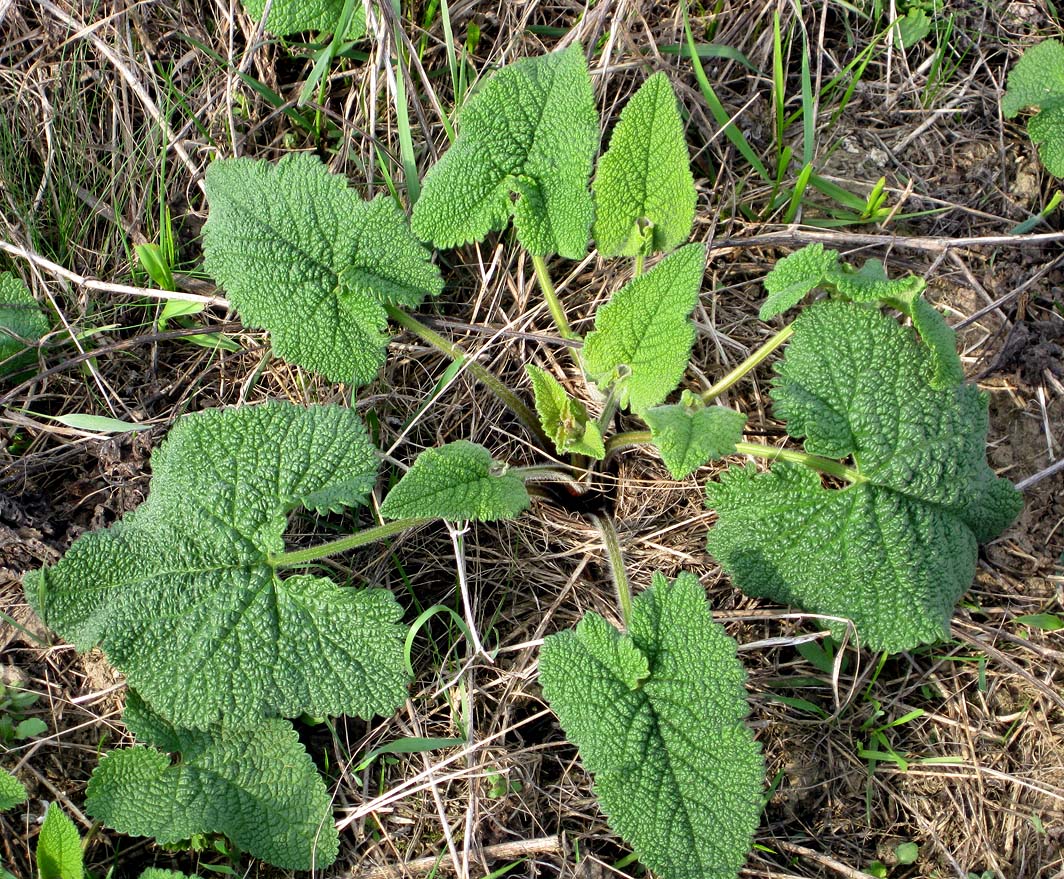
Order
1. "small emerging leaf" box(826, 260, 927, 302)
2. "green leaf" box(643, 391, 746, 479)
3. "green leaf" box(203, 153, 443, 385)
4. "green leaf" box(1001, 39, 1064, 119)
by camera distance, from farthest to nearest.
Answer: "green leaf" box(1001, 39, 1064, 119), "green leaf" box(203, 153, 443, 385), "small emerging leaf" box(826, 260, 927, 302), "green leaf" box(643, 391, 746, 479)

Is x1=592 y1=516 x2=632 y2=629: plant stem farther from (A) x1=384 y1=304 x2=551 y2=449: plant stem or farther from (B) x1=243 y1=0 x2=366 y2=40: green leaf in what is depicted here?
(B) x1=243 y1=0 x2=366 y2=40: green leaf

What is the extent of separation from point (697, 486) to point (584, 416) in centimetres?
49

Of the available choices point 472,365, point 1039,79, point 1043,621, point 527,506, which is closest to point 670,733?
point 527,506

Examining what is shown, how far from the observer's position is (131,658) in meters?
2.36

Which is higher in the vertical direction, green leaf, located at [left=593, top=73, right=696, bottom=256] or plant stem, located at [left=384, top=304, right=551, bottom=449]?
green leaf, located at [left=593, top=73, right=696, bottom=256]

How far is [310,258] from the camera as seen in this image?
2.59m

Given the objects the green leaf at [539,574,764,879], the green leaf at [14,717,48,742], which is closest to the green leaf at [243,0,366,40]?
the green leaf at [539,574,764,879]

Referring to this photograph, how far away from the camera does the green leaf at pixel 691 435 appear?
2.08 meters

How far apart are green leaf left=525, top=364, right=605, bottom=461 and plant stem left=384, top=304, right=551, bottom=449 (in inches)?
8.8

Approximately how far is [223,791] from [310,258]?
1.51 metres

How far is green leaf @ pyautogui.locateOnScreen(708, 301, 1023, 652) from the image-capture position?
2.38 m

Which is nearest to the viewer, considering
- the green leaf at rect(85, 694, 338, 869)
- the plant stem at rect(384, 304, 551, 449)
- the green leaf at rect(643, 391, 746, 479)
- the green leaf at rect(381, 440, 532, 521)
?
the green leaf at rect(643, 391, 746, 479)

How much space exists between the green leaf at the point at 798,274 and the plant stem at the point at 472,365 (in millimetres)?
796

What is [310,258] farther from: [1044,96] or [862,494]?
[1044,96]
